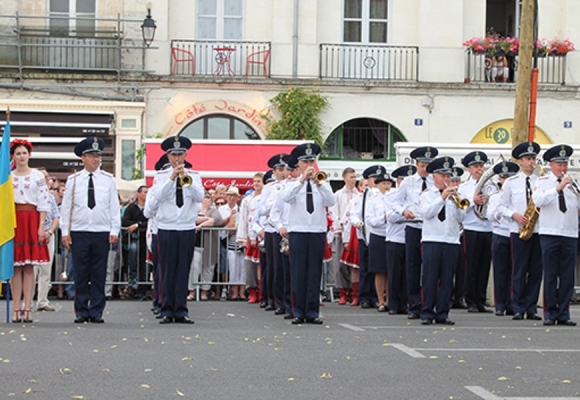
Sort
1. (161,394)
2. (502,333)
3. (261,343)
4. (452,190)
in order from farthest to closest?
(452,190), (502,333), (261,343), (161,394)

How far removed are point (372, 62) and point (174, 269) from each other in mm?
21119

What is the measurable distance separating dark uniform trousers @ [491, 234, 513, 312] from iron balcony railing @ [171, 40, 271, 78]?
17449 millimetres

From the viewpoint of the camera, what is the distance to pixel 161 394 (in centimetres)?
911

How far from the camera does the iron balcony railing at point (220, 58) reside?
1379 inches

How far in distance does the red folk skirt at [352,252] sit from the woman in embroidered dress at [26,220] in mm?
6509

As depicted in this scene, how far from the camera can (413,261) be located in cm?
1738

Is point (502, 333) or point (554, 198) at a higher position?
point (554, 198)

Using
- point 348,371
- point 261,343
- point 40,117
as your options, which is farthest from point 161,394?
point 40,117

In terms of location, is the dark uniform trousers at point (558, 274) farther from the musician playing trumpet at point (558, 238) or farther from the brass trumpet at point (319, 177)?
the brass trumpet at point (319, 177)

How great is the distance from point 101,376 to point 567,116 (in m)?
27.9

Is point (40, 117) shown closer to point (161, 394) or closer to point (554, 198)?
point (554, 198)

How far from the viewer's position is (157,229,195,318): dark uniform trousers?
1562 centimetres

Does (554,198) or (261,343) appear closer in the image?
(261,343)

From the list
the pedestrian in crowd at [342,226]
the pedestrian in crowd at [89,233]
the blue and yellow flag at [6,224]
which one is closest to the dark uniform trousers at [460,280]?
the pedestrian in crowd at [342,226]
